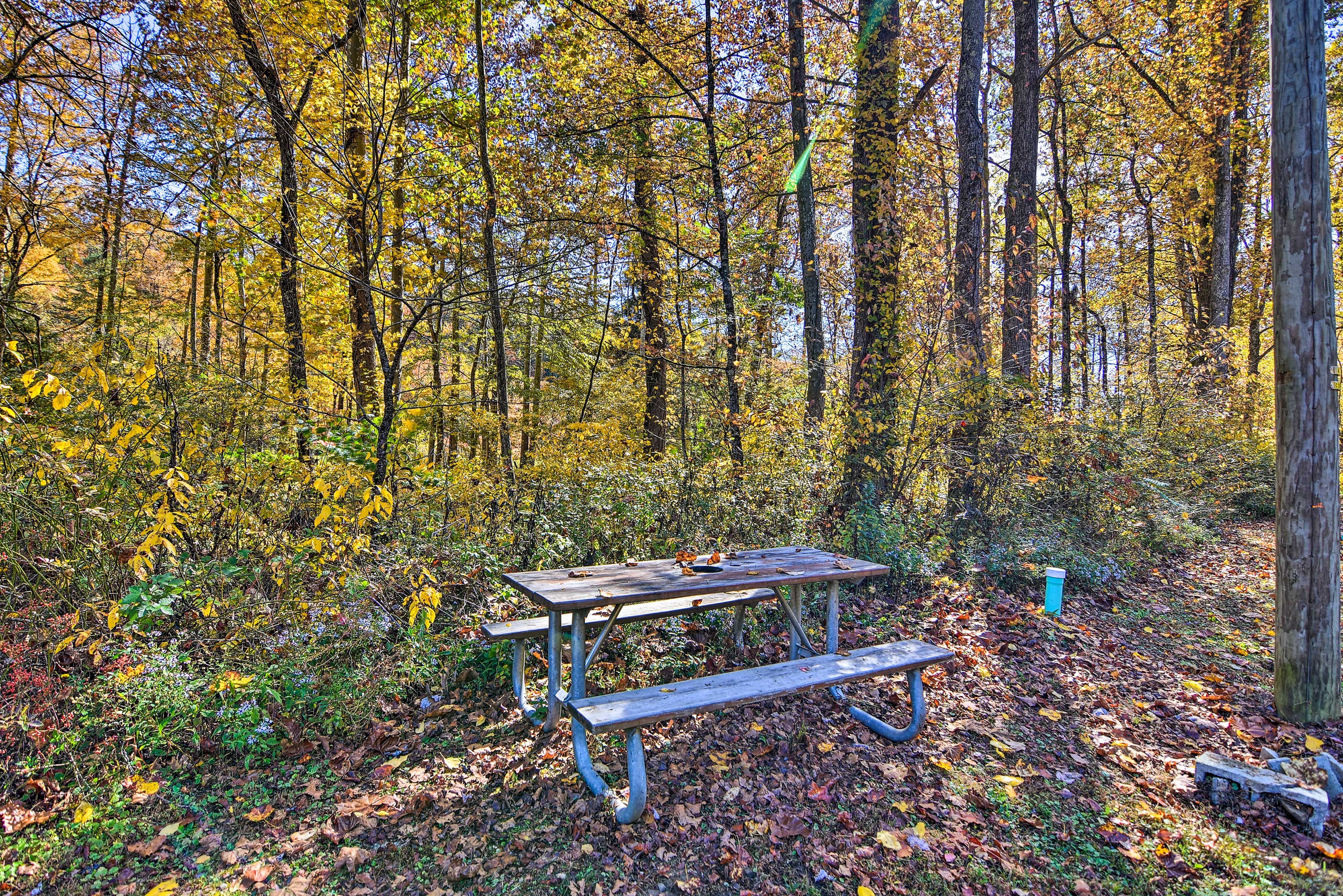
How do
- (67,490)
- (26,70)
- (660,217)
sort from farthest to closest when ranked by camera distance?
1. (660,217)
2. (26,70)
3. (67,490)

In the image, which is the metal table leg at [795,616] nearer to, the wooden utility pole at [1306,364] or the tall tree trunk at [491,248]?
the wooden utility pole at [1306,364]

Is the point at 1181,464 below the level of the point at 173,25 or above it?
below

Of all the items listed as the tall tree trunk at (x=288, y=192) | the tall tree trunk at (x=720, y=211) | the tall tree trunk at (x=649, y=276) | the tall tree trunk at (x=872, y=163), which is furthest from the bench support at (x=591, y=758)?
the tall tree trunk at (x=649, y=276)

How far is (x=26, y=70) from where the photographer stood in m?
3.82

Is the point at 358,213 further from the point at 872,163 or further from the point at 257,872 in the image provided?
the point at 872,163

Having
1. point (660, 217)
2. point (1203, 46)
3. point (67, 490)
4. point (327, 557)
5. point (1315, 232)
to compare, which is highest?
point (1203, 46)

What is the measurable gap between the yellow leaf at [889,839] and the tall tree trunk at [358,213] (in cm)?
398

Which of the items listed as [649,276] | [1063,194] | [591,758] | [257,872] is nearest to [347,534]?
[257,872]

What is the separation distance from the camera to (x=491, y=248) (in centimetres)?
591

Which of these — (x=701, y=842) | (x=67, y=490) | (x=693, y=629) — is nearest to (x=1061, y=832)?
(x=701, y=842)

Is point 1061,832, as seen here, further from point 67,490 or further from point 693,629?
point 67,490

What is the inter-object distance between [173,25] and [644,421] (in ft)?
28.3

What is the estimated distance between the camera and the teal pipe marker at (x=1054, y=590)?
17.1 feet

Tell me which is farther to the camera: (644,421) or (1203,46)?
(644,421)
